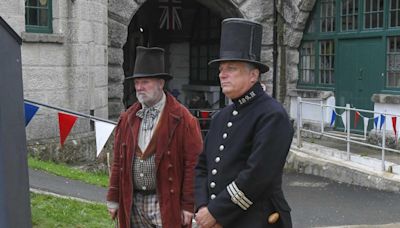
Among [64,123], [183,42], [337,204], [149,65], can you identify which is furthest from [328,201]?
[183,42]

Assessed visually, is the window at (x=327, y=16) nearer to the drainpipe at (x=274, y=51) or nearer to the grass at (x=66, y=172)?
the drainpipe at (x=274, y=51)

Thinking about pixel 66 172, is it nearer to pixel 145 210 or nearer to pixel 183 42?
pixel 145 210

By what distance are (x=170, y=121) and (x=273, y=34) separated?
11.1 m

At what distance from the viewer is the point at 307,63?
15227 mm

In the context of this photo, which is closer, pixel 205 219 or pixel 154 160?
pixel 205 219

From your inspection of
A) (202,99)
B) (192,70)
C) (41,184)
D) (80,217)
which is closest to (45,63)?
(41,184)

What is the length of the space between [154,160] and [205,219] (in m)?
1.02

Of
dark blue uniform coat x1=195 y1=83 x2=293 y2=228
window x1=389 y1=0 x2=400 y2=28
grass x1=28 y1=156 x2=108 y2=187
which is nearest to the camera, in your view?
dark blue uniform coat x1=195 y1=83 x2=293 y2=228

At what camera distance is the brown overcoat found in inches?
176

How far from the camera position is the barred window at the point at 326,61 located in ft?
47.3

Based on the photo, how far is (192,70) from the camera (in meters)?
20.4

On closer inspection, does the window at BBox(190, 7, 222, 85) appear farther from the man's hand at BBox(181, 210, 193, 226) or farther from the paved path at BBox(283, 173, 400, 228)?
the man's hand at BBox(181, 210, 193, 226)

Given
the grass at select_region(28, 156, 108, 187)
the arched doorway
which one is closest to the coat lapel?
the grass at select_region(28, 156, 108, 187)

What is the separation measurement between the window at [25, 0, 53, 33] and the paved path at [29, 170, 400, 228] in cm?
282
